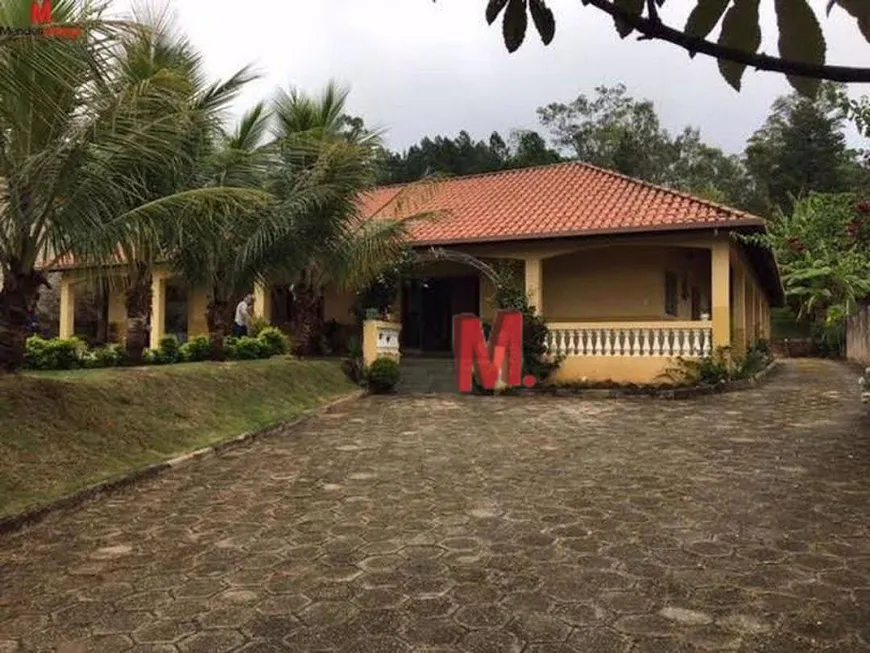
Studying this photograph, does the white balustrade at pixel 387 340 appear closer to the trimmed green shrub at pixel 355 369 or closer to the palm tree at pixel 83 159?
the trimmed green shrub at pixel 355 369

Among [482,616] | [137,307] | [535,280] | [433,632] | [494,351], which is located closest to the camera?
[433,632]

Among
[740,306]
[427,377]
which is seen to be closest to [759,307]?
[740,306]

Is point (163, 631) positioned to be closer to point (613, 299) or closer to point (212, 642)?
point (212, 642)

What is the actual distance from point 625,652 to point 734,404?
27.6 feet

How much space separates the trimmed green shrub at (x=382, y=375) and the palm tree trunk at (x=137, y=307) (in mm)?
3819

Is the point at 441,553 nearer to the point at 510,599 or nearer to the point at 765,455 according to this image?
the point at 510,599

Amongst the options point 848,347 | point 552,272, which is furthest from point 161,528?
point 848,347

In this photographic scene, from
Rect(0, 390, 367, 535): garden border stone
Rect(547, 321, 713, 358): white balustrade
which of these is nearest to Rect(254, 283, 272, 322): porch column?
Rect(547, 321, 713, 358): white balustrade

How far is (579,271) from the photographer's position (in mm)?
14953

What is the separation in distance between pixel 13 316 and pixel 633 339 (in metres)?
9.02

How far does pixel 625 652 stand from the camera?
9.53 ft

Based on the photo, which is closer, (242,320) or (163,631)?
(163,631)

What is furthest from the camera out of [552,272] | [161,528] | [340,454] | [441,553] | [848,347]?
[848,347]

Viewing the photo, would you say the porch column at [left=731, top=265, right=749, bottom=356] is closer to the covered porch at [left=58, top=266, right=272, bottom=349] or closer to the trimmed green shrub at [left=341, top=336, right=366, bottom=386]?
the trimmed green shrub at [left=341, top=336, right=366, bottom=386]
